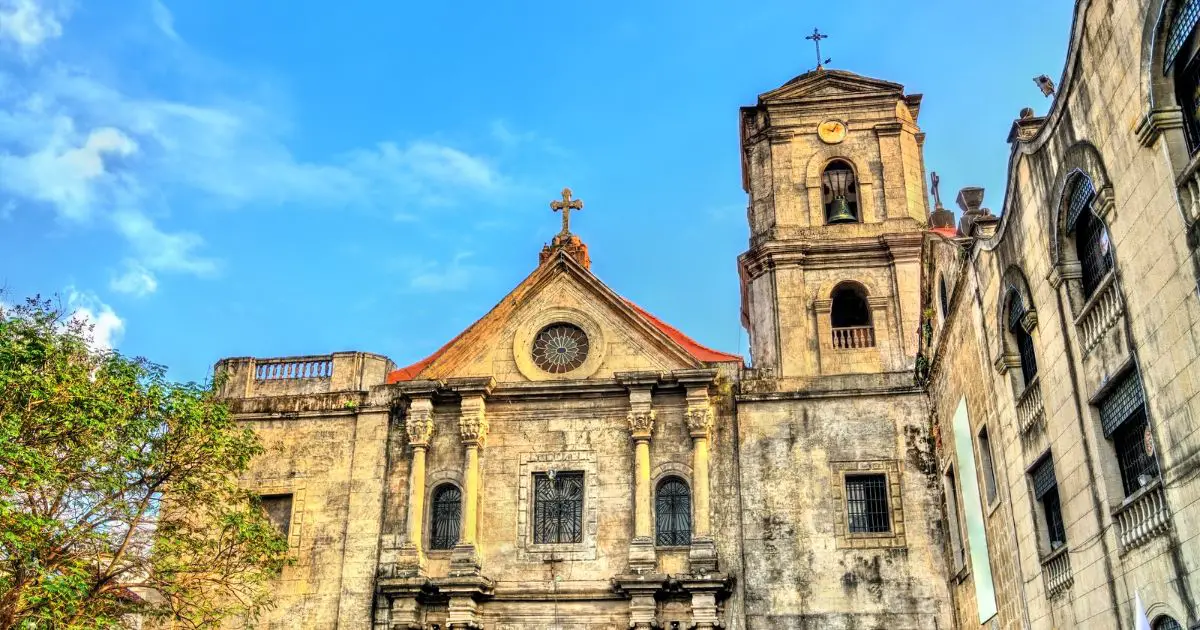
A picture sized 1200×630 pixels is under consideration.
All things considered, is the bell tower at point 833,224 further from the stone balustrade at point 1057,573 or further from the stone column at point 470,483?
the stone balustrade at point 1057,573

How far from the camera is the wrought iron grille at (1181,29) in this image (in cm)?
807

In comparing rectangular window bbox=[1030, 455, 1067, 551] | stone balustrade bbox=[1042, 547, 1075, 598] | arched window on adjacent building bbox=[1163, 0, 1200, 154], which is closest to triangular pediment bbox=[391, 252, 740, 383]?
rectangular window bbox=[1030, 455, 1067, 551]

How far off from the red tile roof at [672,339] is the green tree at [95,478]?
16.7 ft

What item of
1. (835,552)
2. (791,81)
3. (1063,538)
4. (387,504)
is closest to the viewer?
(1063,538)

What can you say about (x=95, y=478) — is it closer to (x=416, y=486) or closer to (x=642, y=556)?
(x=416, y=486)

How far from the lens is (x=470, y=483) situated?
20.7 metres

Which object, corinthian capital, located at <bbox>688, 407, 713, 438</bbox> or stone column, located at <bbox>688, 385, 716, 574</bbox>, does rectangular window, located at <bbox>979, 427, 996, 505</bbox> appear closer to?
stone column, located at <bbox>688, 385, 716, 574</bbox>

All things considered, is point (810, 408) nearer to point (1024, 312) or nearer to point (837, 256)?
point (837, 256)

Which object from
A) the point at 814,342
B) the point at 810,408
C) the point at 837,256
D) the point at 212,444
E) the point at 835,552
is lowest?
the point at 835,552

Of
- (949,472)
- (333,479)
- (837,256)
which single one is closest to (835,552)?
(949,472)

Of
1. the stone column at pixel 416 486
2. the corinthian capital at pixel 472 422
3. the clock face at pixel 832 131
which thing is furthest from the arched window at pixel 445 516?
the clock face at pixel 832 131

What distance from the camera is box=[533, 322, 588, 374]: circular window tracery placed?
22188mm

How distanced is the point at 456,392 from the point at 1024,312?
1214 cm

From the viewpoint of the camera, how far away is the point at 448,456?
844 inches
